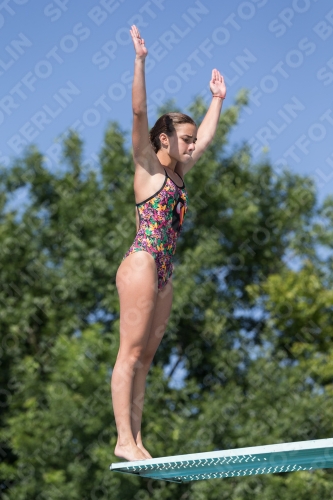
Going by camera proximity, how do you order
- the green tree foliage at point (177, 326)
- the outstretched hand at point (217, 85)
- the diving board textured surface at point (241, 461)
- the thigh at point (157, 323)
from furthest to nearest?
the green tree foliage at point (177, 326)
the outstretched hand at point (217, 85)
the thigh at point (157, 323)
the diving board textured surface at point (241, 461)

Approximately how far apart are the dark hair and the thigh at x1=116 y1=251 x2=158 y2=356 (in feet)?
2.14

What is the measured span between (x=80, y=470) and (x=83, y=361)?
A: 6.24 ft

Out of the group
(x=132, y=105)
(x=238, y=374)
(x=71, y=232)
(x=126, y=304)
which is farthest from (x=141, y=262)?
(x=71, y=232)

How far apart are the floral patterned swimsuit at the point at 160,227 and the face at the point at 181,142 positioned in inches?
5.9

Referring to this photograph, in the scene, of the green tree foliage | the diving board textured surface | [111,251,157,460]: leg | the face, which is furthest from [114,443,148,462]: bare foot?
the green tree foliage

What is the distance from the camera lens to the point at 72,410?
1429cm

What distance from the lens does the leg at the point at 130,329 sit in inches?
142

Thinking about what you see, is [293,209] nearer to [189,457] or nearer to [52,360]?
[52,360]

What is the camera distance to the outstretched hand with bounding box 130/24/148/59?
358 centimetres

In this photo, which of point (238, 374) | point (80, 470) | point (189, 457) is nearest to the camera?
point (189, 457)

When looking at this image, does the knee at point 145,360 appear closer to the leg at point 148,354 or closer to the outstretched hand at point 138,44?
the leg at point 148,354

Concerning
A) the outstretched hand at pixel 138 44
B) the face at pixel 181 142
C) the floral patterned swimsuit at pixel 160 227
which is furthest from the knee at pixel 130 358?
the outstretched hand at pixel 138 44

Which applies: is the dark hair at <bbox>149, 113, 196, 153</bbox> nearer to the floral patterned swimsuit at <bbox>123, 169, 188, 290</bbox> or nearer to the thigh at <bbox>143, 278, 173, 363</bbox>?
the floral patterned swimsuit at <bbox>123, 169, 188, 290</bbox>

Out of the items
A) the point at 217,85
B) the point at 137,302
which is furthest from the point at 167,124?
the point at 137,302
